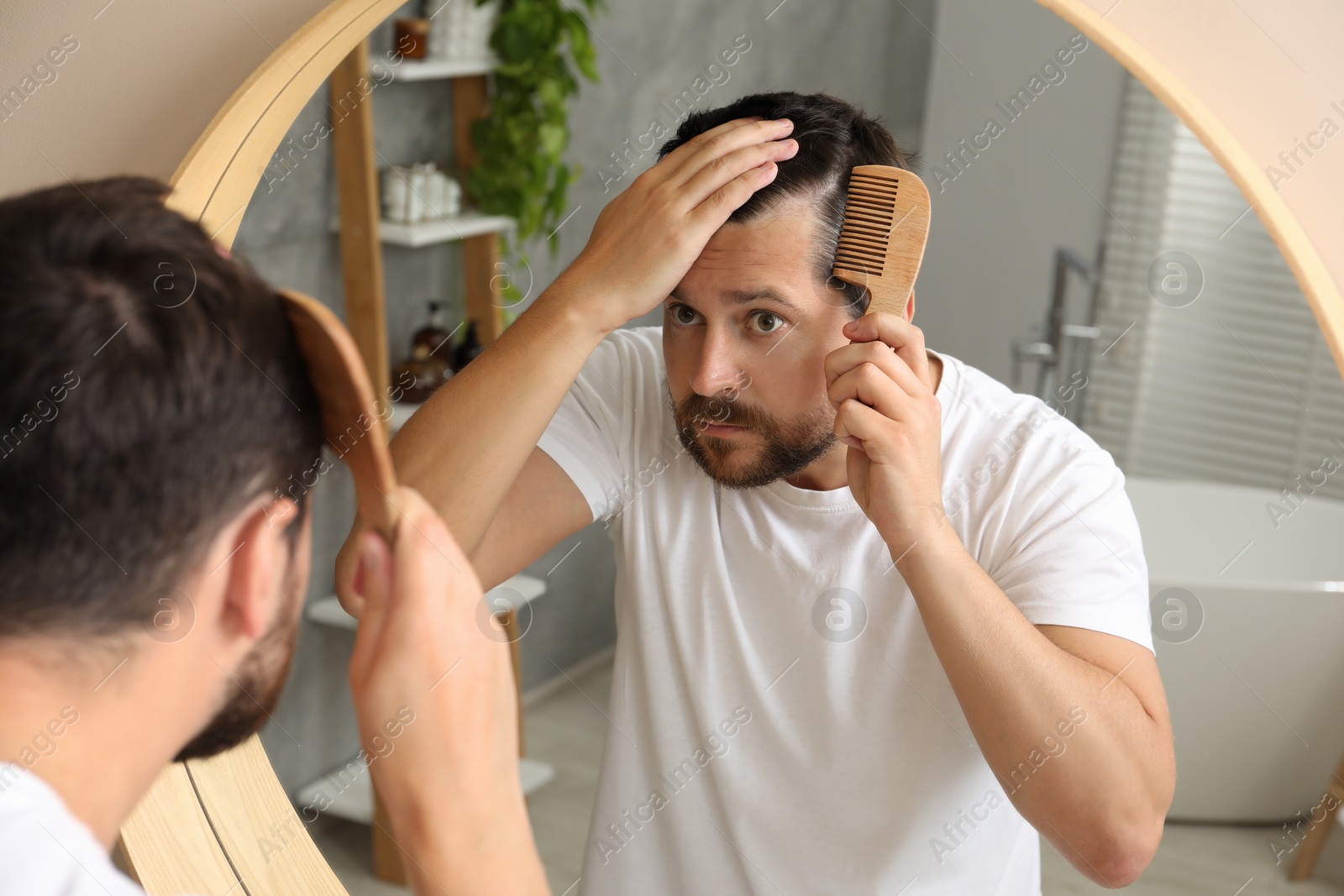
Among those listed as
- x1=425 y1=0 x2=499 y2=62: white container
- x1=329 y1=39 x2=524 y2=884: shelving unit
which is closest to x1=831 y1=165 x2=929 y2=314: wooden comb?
x1=329 y1=39 x2=524 y2=884: shelving unit

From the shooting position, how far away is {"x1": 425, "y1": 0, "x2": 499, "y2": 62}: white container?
6.91 ft

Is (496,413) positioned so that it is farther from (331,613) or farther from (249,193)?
(331,613)

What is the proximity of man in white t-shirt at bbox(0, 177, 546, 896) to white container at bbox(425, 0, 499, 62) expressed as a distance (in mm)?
1716

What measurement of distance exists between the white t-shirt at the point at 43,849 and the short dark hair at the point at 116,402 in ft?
0.21

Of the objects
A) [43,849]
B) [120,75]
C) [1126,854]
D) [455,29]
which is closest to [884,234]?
[1126,854]

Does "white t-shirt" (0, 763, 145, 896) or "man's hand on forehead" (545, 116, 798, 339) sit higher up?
"man's hand on forehead" (545, 116, 798, 339)

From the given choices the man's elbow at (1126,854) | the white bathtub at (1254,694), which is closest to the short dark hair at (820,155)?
the man's elbow at (1126,854)

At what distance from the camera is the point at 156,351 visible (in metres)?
0.46

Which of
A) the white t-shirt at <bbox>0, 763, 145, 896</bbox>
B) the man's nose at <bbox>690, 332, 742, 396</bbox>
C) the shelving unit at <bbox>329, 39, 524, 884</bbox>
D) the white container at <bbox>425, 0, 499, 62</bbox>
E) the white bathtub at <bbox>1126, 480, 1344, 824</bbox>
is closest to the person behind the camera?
the white t-shirt at <bbox>0, 763, 145, 896</bbox>

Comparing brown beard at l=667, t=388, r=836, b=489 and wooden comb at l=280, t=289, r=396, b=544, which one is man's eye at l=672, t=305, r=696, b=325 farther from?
wooden comb at l=280, t=289, r=396, b=544

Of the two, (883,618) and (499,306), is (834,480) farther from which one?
(499,306)

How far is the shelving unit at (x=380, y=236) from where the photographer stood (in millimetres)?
1981

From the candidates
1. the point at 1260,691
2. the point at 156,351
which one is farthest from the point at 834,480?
the point at 1260,691

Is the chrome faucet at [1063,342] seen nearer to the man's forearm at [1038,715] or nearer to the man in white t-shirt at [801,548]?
the man in white t-shirt at [801,548]
